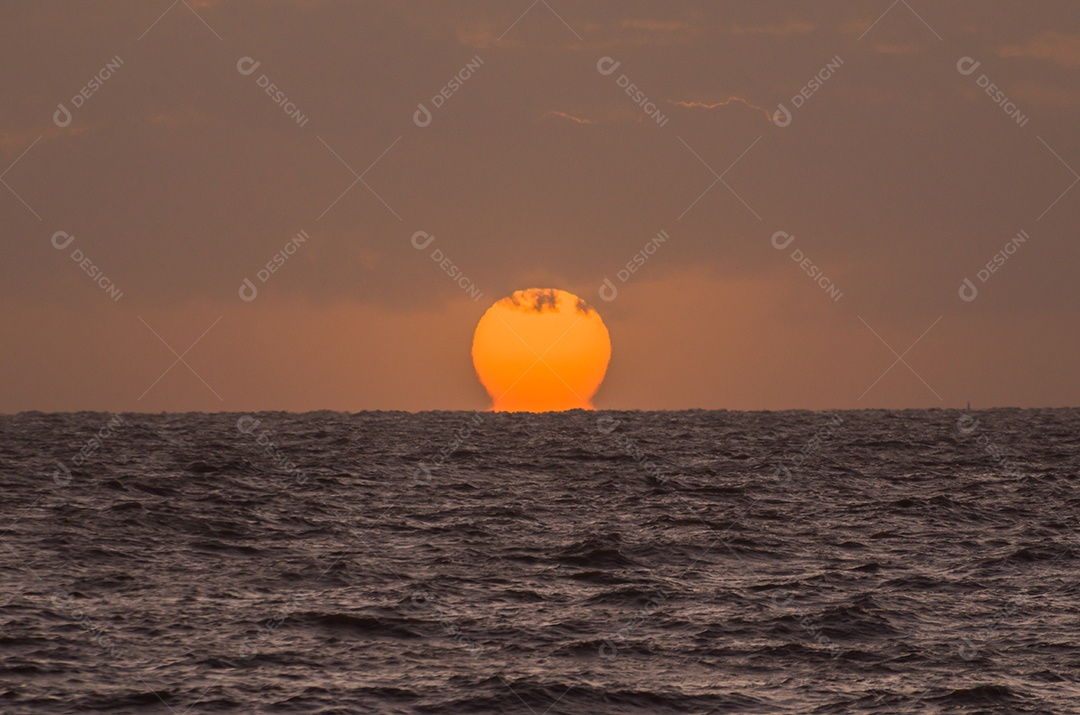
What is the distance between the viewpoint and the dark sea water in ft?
59.6

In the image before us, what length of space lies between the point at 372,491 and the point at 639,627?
2304 centimetres

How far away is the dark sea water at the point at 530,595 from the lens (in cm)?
1817

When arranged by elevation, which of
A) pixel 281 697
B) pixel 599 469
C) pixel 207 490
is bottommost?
pixel 281 697

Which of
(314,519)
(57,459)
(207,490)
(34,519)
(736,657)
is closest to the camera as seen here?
(736,657)

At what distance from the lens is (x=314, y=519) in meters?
34.8

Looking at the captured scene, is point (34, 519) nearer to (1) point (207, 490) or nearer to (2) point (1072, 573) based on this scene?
(1) point (207, 490)

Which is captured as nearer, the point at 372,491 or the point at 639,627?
the point at 639,627

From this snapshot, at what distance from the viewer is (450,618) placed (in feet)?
73.3

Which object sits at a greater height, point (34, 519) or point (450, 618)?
point (34, 519)

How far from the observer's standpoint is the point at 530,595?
24.7m

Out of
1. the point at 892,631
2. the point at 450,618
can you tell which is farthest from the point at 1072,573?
the point at 450,618

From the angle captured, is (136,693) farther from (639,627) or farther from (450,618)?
(639,627)

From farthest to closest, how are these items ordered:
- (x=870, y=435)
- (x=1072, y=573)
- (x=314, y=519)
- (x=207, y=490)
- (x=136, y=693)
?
1. (x=870, y=435)
2. (x=207, y=490)
3. (x=314, y=519)
4. (x=1072, y=573)
5. (x=136, y=693)

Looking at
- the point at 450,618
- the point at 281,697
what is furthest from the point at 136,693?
the point at 450,618
